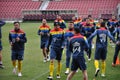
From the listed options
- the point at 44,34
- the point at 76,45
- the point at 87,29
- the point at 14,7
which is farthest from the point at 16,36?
the point at 14,7

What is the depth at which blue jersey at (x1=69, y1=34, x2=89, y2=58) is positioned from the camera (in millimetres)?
11656

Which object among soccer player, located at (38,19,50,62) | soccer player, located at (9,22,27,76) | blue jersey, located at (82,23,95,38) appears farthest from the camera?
soccer player, located at (38,19,50,62)

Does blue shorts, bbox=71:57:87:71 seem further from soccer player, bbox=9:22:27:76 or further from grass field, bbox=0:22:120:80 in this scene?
soccer player, bbox=9:22:27:76

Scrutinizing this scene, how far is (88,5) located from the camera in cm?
5244

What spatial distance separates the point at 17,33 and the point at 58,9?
35848 millimetres

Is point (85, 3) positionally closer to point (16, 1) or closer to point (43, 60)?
point (16, 1)

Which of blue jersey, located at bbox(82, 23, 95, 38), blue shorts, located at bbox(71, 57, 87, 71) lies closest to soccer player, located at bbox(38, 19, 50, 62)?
blue jersey, located at bbox(82, 23, 95, 38)

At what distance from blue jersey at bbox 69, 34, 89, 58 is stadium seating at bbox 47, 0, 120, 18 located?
37.2 metres

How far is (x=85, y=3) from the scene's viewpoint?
5322cm

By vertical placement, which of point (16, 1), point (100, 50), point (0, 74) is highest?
point (16, 1)

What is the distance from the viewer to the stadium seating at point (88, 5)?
164 feet

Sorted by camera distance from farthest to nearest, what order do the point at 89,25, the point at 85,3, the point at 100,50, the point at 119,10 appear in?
the point at 85,3
the point at 119,10
the point at 89,25
the point at 100,50

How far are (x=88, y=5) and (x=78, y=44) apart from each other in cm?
4129

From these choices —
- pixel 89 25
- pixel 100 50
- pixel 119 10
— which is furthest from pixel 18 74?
pixel 119 10
